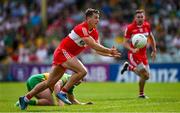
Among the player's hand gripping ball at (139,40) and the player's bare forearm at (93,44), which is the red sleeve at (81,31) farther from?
the player's hand gripping ball at (139,40)

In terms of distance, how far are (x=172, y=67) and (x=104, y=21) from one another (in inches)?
184

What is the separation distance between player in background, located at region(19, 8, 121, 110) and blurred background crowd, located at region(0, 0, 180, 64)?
49.3ft

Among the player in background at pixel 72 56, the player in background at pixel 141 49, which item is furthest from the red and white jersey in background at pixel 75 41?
the player in background at pixel 141 49

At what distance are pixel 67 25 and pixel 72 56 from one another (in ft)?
60.2

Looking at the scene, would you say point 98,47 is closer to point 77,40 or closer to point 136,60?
point 77,40

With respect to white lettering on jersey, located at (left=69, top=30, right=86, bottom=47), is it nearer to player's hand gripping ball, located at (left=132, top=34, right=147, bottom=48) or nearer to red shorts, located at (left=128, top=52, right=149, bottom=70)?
player's hand gripping ball, located at (left=132, top=34, right=147, bottom=48)

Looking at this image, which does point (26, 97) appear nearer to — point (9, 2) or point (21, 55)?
point (21, 55)

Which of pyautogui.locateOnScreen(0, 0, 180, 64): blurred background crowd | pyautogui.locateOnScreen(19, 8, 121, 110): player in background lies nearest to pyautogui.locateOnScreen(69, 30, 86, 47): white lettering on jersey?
pyautogui.locateOnScreen(19, 8, 121, 110): player in background

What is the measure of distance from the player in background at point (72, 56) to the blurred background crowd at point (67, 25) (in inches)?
592

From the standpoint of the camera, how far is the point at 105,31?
33562mm

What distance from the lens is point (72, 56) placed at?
16344 mm

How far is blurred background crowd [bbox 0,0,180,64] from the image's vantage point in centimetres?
3183

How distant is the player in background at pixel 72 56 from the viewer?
1580cm

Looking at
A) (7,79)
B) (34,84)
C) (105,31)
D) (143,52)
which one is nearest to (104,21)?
(105,31)
